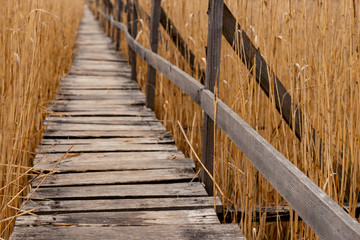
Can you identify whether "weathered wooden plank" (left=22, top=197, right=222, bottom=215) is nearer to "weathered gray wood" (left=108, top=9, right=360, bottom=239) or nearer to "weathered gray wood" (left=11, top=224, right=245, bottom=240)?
"weathered gray wood" (left=11, top=224, right=245, bottom=240)

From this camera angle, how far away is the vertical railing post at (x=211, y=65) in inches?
83.0

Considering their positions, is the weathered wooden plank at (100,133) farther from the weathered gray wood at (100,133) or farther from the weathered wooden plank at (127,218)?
the weathered wooden plank at (127,218)

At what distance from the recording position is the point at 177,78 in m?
2.88

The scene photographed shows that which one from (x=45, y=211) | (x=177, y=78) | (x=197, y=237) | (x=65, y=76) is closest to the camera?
(x=197, y=237)

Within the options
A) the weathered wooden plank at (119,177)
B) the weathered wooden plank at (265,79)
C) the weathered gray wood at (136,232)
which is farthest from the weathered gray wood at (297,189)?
the weathered wooden plank at (119,177)

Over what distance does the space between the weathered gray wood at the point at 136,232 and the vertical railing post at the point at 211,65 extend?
0.45 metres

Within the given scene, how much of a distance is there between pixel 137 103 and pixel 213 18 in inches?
83.5

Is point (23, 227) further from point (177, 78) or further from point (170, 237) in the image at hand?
point (177, 78)

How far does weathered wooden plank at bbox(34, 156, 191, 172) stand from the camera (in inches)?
97.8

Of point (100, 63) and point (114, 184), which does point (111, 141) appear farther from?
point (100, 63)

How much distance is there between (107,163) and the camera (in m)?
2.60

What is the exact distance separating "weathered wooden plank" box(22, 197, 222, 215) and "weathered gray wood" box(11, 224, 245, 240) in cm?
19

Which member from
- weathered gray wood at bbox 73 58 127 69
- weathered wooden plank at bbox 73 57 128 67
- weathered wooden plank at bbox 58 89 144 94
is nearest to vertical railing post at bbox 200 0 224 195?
weathered wooden plank at bbox 58 89 144 94

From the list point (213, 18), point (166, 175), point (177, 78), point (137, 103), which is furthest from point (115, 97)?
point (213, 18)
